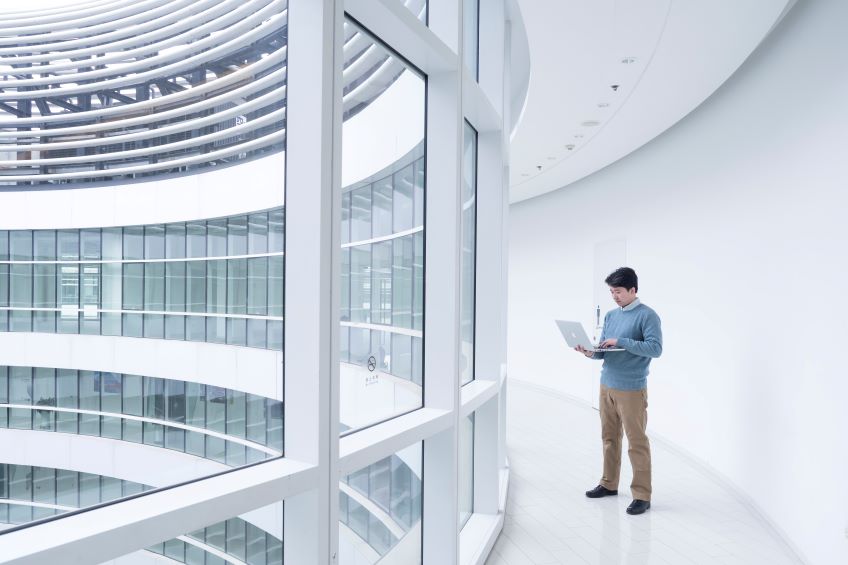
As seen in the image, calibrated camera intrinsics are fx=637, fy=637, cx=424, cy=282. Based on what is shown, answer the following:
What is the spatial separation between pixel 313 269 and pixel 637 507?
12.9 ft

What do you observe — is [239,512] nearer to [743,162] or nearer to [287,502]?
[287,502]

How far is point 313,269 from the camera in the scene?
2.14 meters

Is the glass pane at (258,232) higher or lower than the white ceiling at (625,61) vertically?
lower

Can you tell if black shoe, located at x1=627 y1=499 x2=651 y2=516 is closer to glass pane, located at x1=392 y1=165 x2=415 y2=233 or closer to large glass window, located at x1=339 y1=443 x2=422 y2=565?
large glass window, located at x1=339 y1=443 x2=422 y2=565

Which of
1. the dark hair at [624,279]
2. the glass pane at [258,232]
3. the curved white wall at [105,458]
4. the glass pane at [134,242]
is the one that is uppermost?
the glass pane at [258,232]

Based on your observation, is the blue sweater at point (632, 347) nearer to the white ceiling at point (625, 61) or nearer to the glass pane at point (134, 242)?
the white ceiling at point (625, 61)

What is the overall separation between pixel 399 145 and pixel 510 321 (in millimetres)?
10401

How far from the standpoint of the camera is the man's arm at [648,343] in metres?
4.82

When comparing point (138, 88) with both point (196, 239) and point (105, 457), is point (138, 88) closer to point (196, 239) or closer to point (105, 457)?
point (196, 239)

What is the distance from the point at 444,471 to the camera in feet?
11.0

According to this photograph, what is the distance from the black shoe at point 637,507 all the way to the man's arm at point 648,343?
3.87 ft

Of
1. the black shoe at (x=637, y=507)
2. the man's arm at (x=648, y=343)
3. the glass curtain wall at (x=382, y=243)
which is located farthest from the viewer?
the black shoe at (x=637, y=507)

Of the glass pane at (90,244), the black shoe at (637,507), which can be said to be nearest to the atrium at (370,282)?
the glass pane at (90,244)

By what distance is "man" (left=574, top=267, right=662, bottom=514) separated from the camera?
16.1ft
